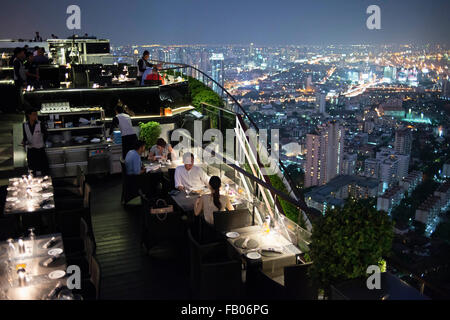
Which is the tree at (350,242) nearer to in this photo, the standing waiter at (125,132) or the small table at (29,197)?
the small table at (29,197)

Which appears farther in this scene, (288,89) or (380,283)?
(288,89)

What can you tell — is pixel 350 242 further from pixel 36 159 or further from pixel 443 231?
pixel 443 231

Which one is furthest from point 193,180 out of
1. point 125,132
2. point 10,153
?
point 10,153

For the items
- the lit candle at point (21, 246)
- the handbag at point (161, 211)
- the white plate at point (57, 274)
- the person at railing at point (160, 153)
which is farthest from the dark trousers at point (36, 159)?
the white plate at point (57, 274)

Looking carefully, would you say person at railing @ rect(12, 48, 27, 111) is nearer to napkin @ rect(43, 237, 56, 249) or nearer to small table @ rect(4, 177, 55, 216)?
small table @ rect(4, 177, 55, 216)

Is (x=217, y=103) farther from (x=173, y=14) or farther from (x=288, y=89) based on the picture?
(x=288, y=89)

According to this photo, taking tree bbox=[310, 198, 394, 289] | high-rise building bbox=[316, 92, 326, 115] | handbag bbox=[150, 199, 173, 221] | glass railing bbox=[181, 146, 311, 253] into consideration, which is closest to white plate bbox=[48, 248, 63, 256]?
handbag bbox=[150, 199, 173, 221]

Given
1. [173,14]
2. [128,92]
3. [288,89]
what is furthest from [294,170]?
[128,92]

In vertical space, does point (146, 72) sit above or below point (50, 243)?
above
